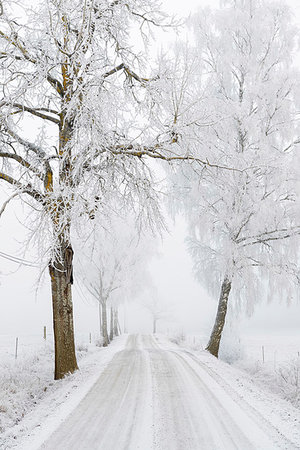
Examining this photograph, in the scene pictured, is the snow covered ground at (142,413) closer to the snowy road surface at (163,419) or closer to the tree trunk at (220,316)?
the snowy road surface at (163,419)

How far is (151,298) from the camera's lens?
59.2m

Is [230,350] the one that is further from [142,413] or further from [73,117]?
[73,117]

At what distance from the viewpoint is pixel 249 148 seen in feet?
35.8

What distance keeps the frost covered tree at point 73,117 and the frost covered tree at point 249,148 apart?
335 cm

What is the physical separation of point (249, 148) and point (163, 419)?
28.8ft

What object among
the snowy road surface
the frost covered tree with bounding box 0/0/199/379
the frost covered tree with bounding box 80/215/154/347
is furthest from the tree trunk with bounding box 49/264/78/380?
the frost covered tree with bounding box 80/215/154/347

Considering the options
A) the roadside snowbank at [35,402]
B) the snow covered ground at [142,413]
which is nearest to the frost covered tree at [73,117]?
the roadside snowbank at [35,402]


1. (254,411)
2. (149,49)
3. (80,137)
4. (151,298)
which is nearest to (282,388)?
(254,411)

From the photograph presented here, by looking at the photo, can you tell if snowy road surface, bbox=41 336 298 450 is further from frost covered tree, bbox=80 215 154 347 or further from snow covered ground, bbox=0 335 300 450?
frost covered tree, bbox=80 215 154 347

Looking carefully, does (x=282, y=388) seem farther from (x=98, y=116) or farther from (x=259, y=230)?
(x=98, y=116)

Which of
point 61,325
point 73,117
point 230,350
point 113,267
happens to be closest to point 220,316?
point 230,350

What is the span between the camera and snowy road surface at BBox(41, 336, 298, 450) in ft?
11.5

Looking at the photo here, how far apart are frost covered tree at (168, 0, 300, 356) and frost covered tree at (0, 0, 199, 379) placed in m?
3.35

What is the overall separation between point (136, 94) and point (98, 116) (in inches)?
94.9
